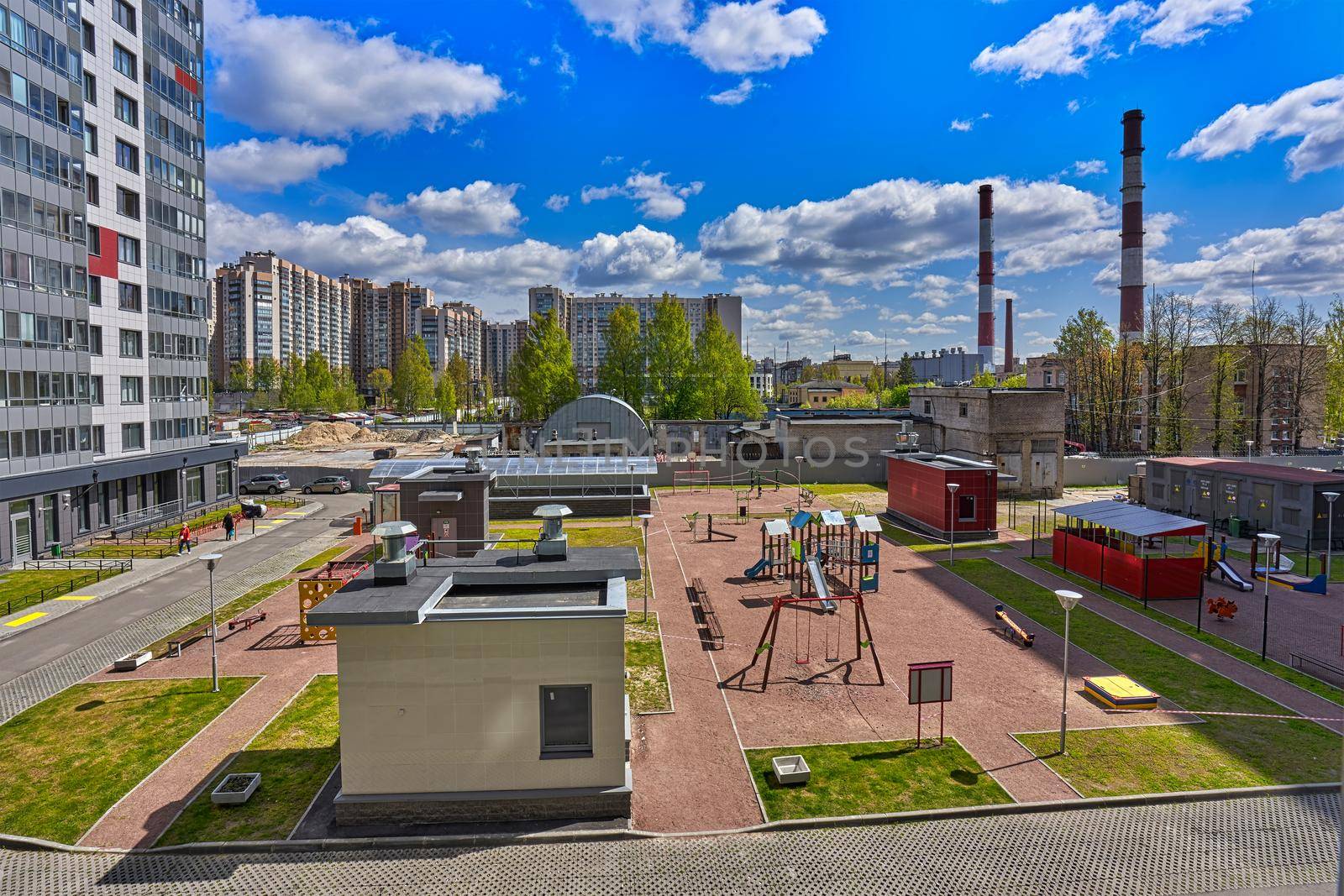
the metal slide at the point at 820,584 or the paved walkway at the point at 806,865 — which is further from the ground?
the metal slide at the point at 820,584

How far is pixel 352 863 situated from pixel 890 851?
25.0 ft

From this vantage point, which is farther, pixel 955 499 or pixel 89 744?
pixel 955 499

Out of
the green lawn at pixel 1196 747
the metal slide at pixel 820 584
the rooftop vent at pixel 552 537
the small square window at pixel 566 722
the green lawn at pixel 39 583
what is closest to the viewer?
the small square window at pixel 566 722

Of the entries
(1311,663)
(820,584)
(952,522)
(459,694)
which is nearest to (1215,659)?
(1311,663)

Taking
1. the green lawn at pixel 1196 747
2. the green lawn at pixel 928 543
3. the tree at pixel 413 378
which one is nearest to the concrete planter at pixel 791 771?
the green lawn at pixel 1196 747

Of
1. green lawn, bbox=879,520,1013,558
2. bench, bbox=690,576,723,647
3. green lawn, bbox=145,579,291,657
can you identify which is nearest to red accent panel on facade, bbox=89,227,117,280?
green lawn, bbox=145,579,291,657

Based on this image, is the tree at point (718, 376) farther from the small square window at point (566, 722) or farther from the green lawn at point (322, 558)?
the small square window at point (566, 722)

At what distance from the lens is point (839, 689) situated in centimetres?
1598

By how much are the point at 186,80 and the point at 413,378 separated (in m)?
77.9

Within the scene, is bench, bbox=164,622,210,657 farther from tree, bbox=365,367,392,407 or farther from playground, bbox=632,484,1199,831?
tree, bbox=365,367,392,407

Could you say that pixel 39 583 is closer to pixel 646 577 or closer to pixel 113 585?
pixel 113 585

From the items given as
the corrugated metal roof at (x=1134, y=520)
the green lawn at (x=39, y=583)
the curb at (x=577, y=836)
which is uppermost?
the corrugated metal roof at (x=1134, y=520)

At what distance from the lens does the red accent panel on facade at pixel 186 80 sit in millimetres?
38906

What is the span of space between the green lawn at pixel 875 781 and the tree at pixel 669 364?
60.8m
